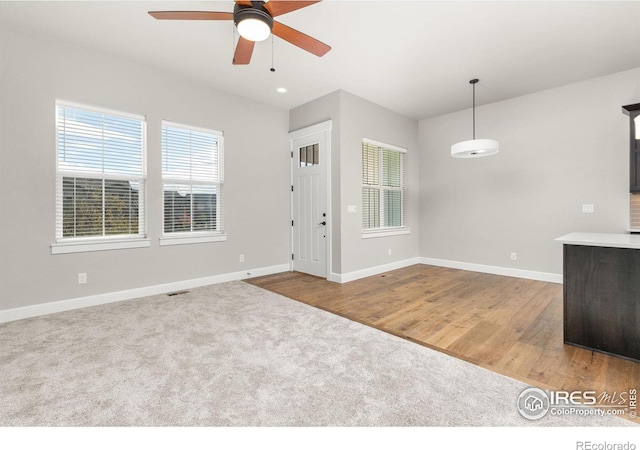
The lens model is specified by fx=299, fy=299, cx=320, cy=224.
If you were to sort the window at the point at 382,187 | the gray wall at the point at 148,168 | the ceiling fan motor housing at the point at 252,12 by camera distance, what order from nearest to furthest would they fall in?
the ceiling fan motor housing at the point at 252,12, the gray wall at the point at 148,168, the window at the point at 382,187

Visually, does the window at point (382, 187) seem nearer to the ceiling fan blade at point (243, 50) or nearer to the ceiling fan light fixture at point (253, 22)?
the ceiling fan blade at point (243, 50)

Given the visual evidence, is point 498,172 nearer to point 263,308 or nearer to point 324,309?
point 324,309

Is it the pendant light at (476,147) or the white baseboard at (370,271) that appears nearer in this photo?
the pendant light at (476,147)

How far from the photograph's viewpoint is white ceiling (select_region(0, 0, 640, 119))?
2818 mm

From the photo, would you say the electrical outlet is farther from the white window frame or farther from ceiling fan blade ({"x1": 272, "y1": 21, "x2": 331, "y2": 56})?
ceiling fan blade ({"x1": 272, "y1": 21, "x2": 331, "y2": 56})

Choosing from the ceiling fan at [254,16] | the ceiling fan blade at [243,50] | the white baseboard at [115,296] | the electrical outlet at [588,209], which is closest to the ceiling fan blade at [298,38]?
the ceiling fan at [254,16]

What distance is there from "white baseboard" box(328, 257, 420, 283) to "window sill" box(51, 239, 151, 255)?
2779 millimetres

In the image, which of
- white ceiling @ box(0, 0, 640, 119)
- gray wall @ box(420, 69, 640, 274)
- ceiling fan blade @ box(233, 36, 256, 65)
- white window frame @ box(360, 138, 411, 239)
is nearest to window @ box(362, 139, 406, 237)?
white window frame @ box(360, 138, 411, 239)

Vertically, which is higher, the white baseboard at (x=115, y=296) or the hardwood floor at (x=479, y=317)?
the white baseboard at (x=115, y=296)

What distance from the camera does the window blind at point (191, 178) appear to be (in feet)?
14.0

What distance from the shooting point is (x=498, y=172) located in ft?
17.4

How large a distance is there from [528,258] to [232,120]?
5.41m

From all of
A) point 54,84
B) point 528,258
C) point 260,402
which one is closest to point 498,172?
point 528,258

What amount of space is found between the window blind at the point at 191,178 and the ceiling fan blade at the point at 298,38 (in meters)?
2.53
